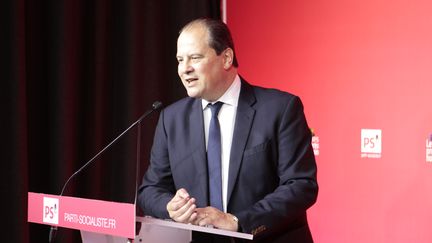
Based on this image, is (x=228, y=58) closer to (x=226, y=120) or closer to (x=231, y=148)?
(x=226, y=120)

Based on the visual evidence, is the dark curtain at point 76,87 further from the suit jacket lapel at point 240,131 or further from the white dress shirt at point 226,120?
the suit jacket lapel at point 240,131

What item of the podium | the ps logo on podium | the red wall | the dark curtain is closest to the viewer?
the podium

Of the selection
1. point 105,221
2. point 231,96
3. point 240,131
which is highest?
point 231,96

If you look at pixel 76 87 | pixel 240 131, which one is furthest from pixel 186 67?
pixel 76 87

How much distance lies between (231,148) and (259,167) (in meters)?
0.12

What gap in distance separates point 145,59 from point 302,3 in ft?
3.70

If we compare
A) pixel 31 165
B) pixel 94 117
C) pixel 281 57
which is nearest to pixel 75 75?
pixel 94 117

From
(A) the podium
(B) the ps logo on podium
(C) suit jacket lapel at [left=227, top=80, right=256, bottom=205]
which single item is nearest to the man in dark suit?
(C) suit jacket lapel at [left=227, top=80, right=256, bottom=205]

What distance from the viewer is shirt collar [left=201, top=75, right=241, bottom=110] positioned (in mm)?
2297

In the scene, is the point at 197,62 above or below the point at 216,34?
below

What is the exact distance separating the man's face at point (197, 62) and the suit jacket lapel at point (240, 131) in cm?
13

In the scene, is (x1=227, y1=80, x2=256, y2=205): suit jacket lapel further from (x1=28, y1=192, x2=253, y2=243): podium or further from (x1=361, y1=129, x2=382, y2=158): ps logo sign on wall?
(x1=361, y1=129, x2=382, y2=158): ps logo sign on wall

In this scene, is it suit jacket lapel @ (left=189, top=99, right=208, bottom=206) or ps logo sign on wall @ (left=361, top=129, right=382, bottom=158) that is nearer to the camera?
suit jacket lapel @ (left=189, top=99, right=208, bottom=206)

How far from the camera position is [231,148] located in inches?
85.9
